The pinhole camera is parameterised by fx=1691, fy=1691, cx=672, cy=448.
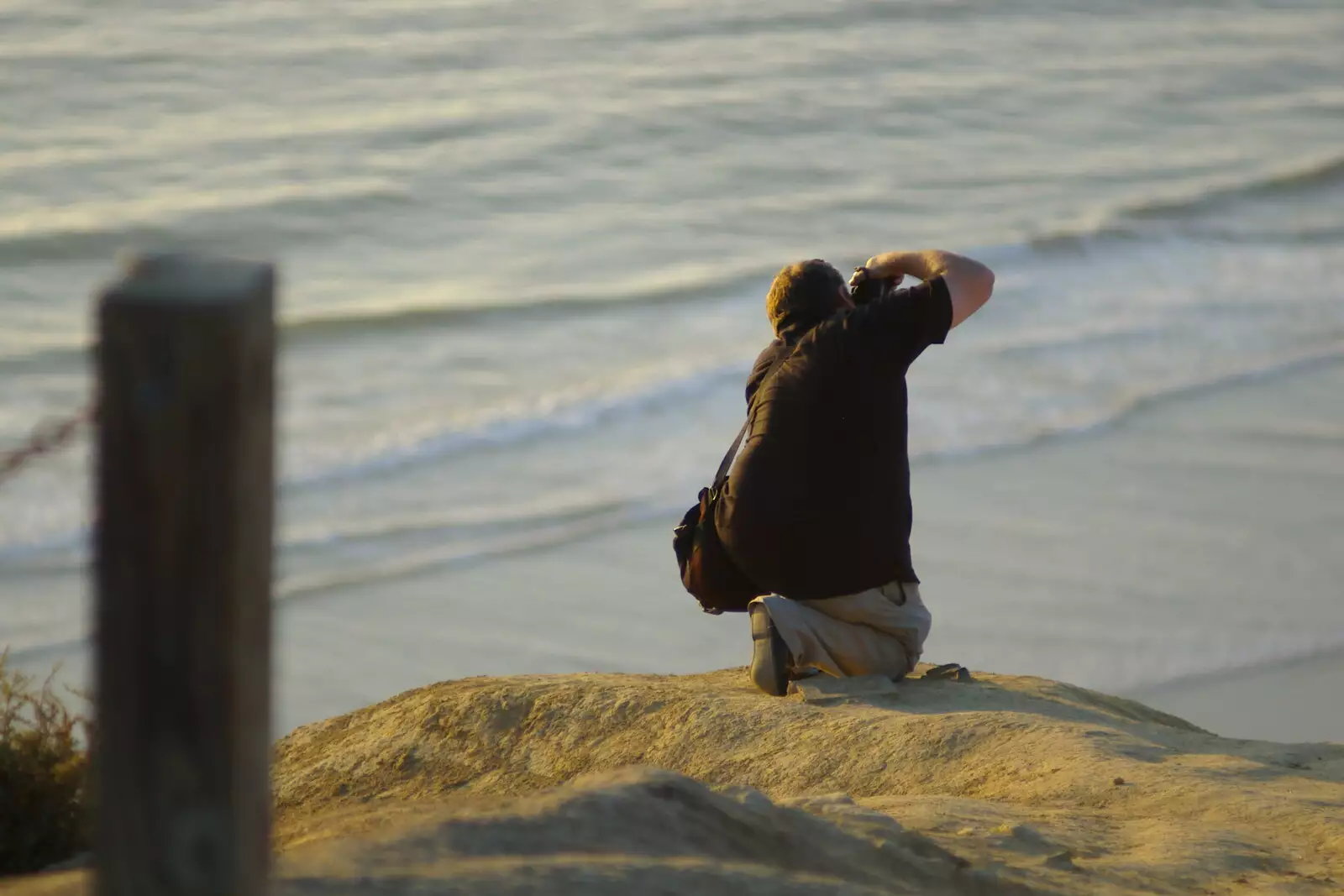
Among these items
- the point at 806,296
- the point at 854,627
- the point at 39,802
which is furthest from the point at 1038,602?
the point at 39,802

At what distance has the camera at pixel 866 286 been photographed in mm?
4598

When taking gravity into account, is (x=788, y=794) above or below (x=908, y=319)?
below

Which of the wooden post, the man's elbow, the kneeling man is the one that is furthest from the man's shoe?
the wooden post

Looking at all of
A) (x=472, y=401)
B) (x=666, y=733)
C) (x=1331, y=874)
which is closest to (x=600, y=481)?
(x=472, y=401)

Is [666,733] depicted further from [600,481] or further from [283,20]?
[283,20]

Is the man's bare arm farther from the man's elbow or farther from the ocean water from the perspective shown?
the ocean water

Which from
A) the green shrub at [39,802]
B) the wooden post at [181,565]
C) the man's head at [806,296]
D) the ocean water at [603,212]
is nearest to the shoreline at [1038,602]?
the ocean water at [603,212]

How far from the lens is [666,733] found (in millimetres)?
4238

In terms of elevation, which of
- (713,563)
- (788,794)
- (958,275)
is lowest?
(788,794)

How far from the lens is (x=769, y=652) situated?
14.8 ft

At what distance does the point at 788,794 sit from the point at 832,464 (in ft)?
3.05

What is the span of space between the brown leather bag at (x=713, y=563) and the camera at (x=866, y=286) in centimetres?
26

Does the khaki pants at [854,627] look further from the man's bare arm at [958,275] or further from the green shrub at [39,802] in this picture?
the green shrub at [39,802]

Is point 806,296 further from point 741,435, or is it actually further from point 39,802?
point 39,802
